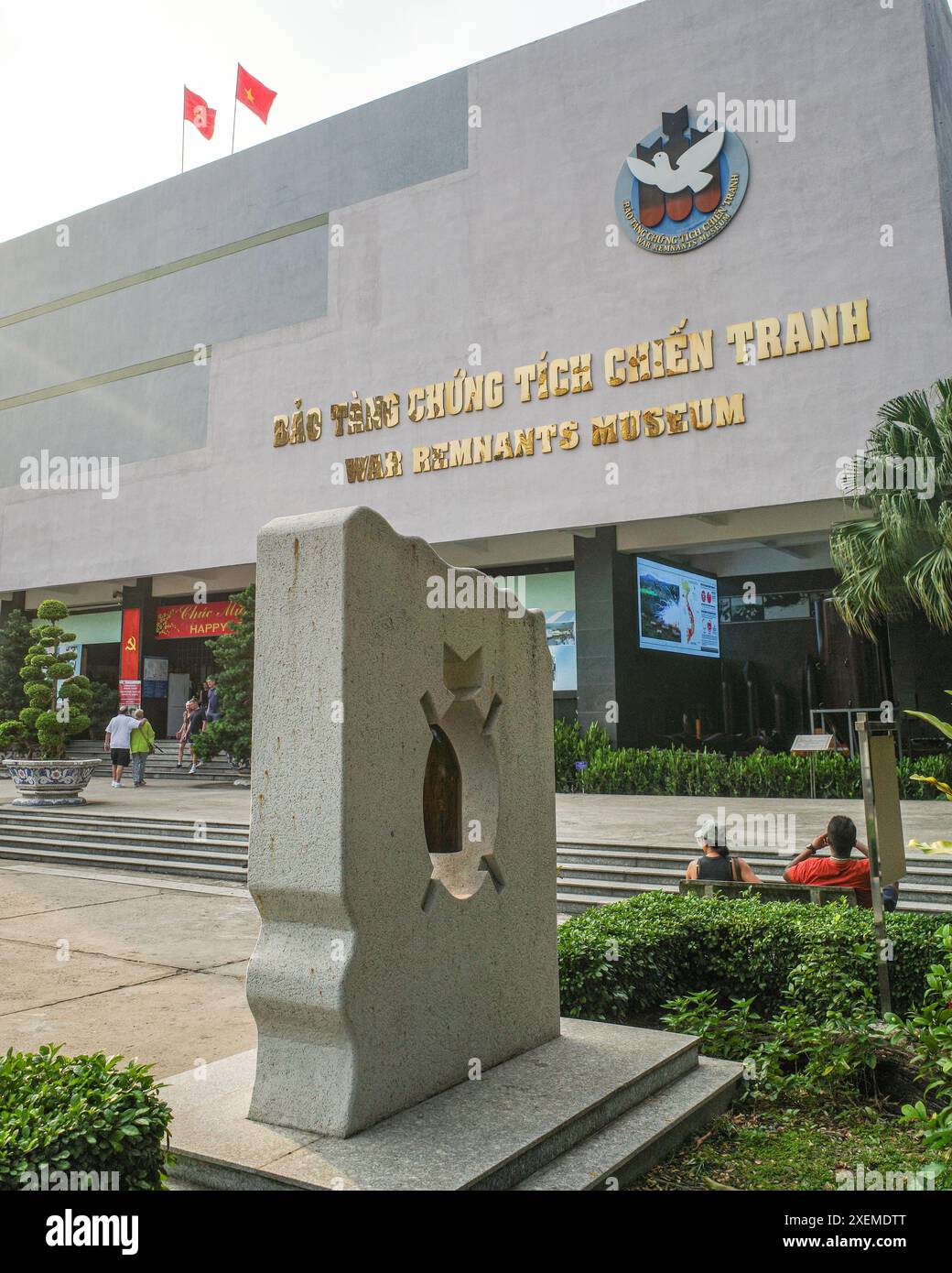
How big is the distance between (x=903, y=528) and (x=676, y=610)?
7930 mm

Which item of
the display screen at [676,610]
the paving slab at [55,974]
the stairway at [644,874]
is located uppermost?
the display screen at [676,610]

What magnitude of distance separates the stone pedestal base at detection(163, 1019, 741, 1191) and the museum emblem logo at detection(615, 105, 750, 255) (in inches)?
637

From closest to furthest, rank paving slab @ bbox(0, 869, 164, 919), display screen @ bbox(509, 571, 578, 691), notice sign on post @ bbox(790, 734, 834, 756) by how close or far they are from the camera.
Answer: paving slab @ bbox(0, 869, 164, 919) < notice sign on post @ bbox(790, 734, 834, 756) < display screen @ bbox(509, 571, 578, 691)

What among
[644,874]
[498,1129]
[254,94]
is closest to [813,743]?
[644,874]

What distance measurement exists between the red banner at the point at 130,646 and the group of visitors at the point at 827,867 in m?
22.2

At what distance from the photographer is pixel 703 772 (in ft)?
53.4

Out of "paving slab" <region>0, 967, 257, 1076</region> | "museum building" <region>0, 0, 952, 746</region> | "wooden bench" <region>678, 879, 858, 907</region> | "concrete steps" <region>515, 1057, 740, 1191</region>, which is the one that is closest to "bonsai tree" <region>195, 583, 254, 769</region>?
"museum building" <region>0, 0, 952, 746</region>

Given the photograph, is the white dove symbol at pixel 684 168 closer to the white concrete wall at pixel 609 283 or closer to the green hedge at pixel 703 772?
the white concrete wall at pixel 609 283

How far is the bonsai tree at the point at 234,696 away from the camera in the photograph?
18969 millimetres

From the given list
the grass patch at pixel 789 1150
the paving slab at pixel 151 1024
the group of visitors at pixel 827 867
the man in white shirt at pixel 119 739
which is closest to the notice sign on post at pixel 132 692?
the man in white shirt at pixel 119 739

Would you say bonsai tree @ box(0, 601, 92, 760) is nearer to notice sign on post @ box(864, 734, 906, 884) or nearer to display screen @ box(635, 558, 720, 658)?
display screen @ box(635, 558, 720, 658)

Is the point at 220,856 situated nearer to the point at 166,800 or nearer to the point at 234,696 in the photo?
the point at 166,800

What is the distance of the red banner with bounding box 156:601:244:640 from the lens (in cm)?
2666
